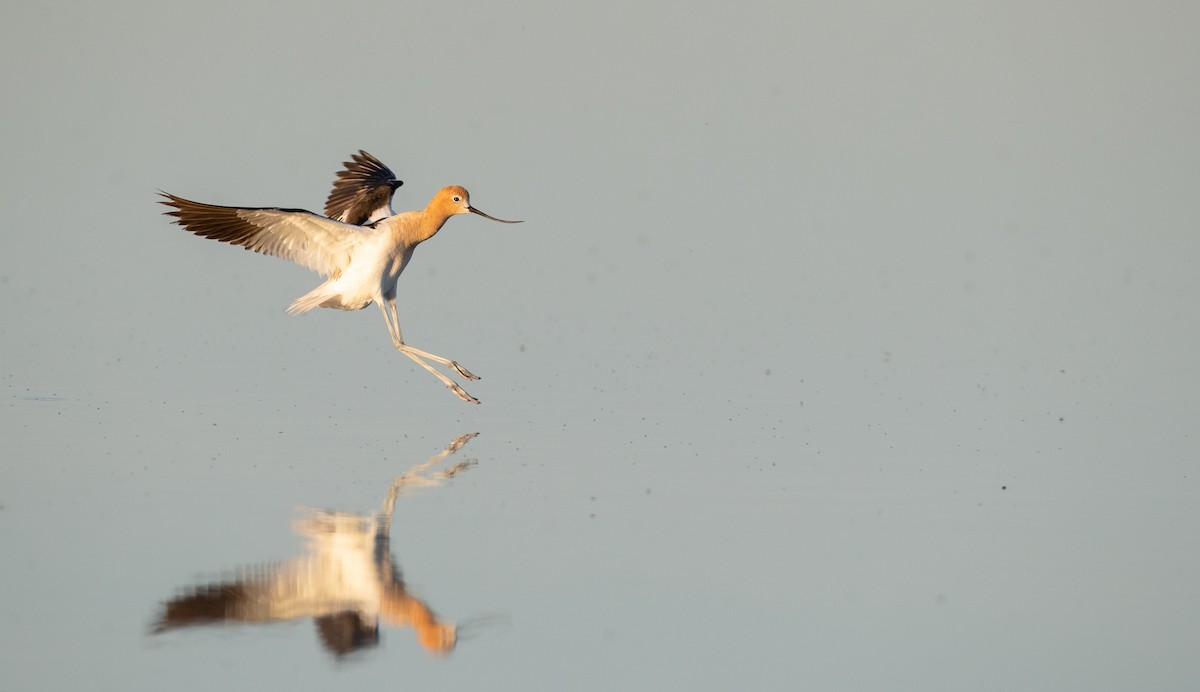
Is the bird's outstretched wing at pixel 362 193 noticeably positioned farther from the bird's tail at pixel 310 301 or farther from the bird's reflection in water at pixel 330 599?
the bird's reflection in water at pixel 330 599

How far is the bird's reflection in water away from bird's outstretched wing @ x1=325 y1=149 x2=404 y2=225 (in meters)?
6.62

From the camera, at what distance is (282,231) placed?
13117mm

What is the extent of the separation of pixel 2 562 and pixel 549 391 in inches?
272

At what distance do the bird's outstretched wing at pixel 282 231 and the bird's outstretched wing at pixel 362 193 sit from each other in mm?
1329

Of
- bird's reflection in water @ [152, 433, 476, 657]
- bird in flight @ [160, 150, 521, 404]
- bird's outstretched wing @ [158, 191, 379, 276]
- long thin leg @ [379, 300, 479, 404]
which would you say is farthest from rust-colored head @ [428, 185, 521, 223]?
bird's reflection in water @ [152, 433, 476, 657]

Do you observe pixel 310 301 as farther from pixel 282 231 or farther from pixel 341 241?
pixel 282 231

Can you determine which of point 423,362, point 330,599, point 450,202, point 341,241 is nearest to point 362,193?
point 450,202

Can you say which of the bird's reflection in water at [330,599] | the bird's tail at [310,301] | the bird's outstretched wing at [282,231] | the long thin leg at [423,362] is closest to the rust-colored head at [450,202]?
the bird's outstretched wing at [282,231]

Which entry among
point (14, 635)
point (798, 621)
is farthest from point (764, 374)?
point (14, 635)

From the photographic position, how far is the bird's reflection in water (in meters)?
7.31

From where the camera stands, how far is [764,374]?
15.9 metres

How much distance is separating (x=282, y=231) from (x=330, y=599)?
588 cm

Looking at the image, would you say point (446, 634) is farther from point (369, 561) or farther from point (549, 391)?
point (549, 391)

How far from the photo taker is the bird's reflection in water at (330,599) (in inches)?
288
